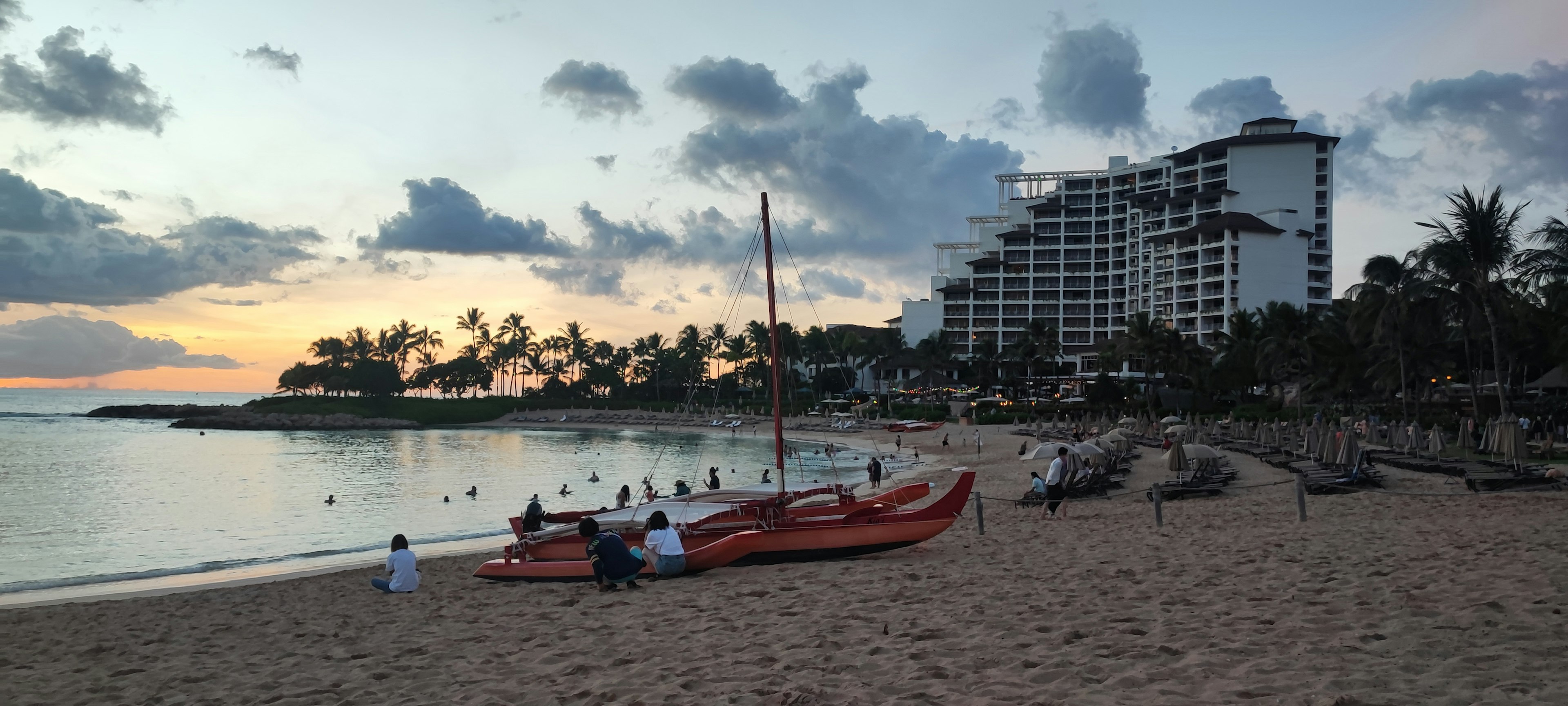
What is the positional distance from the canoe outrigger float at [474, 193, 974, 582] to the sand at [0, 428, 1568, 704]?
1.20 feet

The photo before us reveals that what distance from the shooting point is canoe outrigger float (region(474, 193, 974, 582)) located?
13078 millimetres

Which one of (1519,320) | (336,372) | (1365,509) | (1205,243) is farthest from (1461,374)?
(336,372)

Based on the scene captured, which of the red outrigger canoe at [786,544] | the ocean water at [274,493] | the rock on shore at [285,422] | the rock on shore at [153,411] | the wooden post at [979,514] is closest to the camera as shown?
the red outrigger canoe at [786,544]

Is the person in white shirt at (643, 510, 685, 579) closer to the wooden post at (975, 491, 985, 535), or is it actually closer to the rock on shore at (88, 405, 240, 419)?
the wooden post at (975, 491, 985, 535)

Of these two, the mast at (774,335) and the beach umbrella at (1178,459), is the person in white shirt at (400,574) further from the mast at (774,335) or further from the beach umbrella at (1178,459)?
the beach umbrella at (1178,459)

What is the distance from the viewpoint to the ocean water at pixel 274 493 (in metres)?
20.8

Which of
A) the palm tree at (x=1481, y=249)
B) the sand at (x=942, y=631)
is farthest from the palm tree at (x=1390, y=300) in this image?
the sand at (x=942, y=631)

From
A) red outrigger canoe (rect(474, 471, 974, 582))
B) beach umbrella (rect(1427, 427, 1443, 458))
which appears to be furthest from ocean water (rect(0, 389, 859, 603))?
beach umbrella (rect(1427, 427, 1443, 458))

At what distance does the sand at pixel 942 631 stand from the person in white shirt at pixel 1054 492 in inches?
132

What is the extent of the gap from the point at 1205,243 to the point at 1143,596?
97471mm

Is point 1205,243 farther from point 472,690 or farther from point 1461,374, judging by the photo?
point 472,690

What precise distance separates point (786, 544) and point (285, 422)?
106062 mm

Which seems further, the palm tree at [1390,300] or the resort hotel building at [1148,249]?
the resort hotel building at [1148,249]

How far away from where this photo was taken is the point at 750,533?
13273 millimetres
